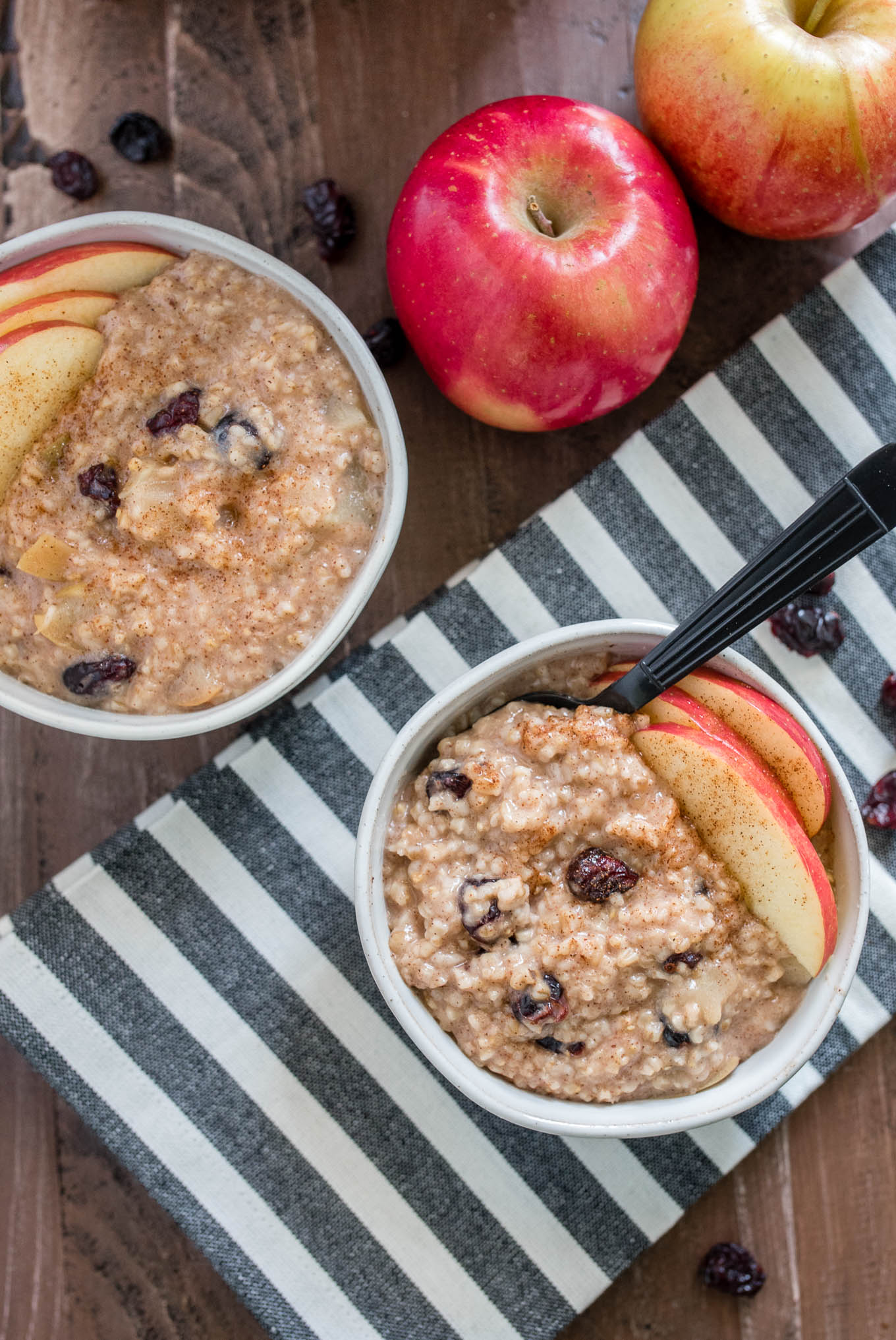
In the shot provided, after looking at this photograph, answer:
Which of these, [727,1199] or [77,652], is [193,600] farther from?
[727,1199]

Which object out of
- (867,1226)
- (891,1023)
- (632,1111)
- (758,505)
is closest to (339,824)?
(632,1111)

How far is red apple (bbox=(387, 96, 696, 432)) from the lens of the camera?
1456 millimetres

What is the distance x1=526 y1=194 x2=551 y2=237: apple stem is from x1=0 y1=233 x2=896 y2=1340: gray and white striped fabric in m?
0.34

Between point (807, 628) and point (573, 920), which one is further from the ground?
point (573, 920)

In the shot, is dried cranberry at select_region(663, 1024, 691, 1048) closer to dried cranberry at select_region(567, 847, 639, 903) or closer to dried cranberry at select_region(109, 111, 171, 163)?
dried cranberry at select_region(567, 847, 639, 903)

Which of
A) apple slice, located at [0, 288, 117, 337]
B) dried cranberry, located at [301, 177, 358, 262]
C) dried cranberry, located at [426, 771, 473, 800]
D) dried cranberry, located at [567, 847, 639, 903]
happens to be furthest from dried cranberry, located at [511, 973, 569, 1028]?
dried cranberry, located at [301, 177, 358, 262]

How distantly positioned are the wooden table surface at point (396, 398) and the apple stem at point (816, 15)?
0.31m

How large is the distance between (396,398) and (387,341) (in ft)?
0.31

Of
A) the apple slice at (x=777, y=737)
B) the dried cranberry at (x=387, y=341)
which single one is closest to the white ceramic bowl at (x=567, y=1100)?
the apple slice at (x=777, y=737)

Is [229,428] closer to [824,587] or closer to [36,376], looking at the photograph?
[36,376]

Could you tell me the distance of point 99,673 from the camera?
1.46 metres

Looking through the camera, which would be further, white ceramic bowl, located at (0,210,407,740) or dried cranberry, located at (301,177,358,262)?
dried cranberry, located at (301,177,358,262)

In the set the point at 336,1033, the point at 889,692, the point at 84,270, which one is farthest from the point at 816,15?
the point at 336,1033

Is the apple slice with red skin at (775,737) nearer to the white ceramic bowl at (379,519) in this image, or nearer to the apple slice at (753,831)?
the apple slice at (753,831)
